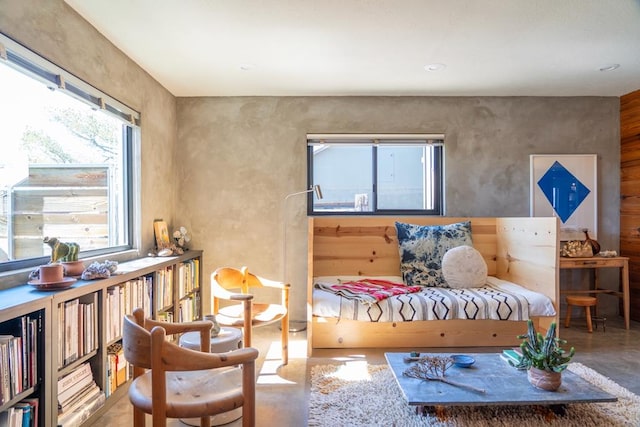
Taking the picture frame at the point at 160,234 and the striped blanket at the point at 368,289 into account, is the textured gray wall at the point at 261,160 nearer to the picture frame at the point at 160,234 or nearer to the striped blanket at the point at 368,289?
the picture frame at the point at 160,234

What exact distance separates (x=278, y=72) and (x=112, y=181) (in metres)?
1.50

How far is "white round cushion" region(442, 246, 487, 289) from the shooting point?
Result: 3041mm

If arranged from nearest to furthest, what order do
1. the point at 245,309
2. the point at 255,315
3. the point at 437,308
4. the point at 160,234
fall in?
the point at 245,309, the point at 255,315, the point at 437,308, the point at 160,234

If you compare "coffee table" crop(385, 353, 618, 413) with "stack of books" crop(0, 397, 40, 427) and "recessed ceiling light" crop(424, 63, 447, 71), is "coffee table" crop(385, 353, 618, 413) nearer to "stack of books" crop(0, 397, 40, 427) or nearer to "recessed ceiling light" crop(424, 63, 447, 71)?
"stack of books" crop(0, 397, 40, 427)

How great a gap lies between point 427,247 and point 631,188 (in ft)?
6.95

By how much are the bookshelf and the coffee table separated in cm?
151

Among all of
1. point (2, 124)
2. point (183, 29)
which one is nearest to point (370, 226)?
point (183, 29)

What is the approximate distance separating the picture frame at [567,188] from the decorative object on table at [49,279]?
378cm

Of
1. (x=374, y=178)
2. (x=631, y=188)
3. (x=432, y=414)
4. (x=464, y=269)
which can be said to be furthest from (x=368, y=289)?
(x=631, y=188)

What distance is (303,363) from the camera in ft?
8.57

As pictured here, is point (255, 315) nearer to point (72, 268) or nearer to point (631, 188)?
point (72, 268)

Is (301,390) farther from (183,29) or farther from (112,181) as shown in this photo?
(183,29)

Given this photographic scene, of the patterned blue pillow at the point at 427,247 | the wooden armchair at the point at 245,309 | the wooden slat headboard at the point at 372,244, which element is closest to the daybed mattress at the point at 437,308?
the wooden armchair at the point at 245,309

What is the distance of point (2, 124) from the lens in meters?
1.75
